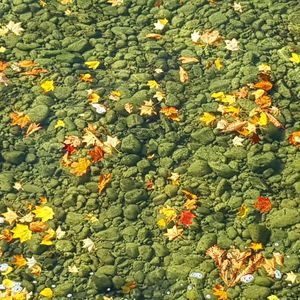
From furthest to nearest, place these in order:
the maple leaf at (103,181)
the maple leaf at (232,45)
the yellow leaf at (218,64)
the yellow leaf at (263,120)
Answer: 1. the maple leaf at (232,45)
2. the yellow leaf at (218,64)
3. the yellow leaf at (263,120)
4. the maple leaf at (103,181)

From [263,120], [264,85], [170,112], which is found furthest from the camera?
[264,85]

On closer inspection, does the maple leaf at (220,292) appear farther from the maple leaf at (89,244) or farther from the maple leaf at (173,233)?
the maple leaf at (89,244)

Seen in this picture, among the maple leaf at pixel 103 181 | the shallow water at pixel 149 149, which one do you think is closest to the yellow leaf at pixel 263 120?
the shallow water at pixel 149 149

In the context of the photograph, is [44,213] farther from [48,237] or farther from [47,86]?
[47,86]

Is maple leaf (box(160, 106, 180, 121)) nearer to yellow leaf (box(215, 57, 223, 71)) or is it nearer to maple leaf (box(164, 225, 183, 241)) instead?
yellow leaf (box(215, 57, 223, 71))

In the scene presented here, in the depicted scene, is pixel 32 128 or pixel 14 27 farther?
pixel 14 27

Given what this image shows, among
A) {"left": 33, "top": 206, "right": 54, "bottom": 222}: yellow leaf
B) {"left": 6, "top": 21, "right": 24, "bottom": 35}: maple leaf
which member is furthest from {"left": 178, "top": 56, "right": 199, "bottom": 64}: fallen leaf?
{"left": 33, "top": 206, "right": 54, "bottom": 222}: yellow leaf

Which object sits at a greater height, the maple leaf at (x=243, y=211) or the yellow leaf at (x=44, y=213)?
the yellow leaf at (x=44, y=213)

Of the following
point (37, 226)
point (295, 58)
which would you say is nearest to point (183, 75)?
point (295, 58)
